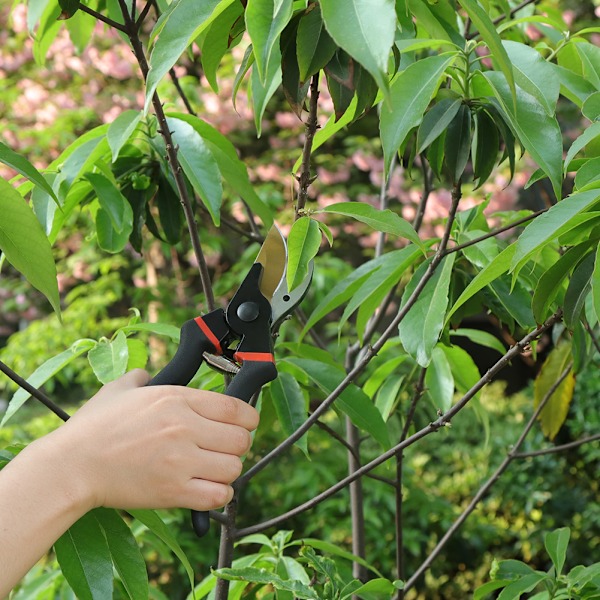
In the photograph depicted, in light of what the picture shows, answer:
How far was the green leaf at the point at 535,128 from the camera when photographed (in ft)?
2.60

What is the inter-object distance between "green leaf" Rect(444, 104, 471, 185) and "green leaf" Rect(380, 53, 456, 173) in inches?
4.2

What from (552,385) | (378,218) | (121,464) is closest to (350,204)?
(378,218)

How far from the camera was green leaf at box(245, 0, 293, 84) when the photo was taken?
67 cm

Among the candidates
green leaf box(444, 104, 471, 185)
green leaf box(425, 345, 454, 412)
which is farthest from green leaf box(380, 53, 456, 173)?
green leaf box(425, 345, 454, 412)

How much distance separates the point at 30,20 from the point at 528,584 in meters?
0.94

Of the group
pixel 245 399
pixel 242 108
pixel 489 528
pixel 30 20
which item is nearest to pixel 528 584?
pixel 245 399

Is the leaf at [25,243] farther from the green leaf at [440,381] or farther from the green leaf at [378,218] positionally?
the green leaf at [440,381]

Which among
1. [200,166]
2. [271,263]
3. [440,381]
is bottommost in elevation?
[440,381]

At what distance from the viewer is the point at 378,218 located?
0.86m

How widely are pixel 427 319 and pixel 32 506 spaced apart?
0.47 meters

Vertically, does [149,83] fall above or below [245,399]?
above

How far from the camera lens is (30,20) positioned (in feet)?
3.66

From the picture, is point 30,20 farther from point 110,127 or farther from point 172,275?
point 172,275

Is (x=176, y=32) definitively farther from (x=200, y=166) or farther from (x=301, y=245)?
(x=200, y=166)
